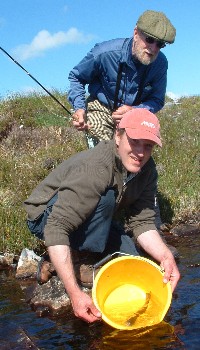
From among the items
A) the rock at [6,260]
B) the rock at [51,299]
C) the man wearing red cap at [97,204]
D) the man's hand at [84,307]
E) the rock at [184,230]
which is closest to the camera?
the man's hand at [84,307]

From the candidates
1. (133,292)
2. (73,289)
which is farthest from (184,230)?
(73,289)

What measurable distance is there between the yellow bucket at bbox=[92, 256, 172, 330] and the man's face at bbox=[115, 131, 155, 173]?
61 centimetres

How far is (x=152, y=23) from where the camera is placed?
15.7ft

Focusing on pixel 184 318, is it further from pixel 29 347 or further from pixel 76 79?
pixel 76 79

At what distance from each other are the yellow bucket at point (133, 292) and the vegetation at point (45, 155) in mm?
1734

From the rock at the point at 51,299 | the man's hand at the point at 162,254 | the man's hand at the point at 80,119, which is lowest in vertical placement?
the rock at the point at 51,299

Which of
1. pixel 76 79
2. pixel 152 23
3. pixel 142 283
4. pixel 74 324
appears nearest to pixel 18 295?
pixel 74 324

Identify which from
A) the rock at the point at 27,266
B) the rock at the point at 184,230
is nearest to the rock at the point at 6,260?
the rock at the point at 27,266

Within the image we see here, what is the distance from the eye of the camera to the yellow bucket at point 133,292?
363 centimetres

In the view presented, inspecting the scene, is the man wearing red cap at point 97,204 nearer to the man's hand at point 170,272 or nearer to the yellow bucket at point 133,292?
the man's hand at point 170,272

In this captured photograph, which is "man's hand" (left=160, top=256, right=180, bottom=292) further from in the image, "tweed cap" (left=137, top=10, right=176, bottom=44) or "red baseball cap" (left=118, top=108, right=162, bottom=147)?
"tweed cap" (left=137, top=10, right=176, bottom=44)

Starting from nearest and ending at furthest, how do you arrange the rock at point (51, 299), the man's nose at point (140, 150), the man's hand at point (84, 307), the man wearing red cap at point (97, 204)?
the man's hand at point (84, 307), the man wearing red cap at point (97, 204), the man's nose at point (140, 150), the rock at point (51, 299)

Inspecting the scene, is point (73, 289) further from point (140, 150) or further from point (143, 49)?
point (143, 49)

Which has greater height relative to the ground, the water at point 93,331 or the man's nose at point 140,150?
the man's nose at point 140,150
